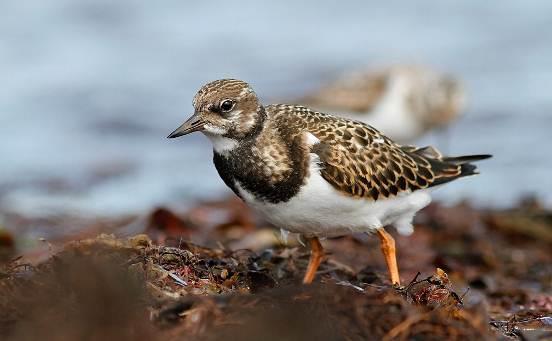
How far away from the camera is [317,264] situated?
A: 14.0 ft

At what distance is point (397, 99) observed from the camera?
373 inches

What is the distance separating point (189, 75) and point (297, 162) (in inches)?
344

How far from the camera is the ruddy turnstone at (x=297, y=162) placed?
3771 millimetres

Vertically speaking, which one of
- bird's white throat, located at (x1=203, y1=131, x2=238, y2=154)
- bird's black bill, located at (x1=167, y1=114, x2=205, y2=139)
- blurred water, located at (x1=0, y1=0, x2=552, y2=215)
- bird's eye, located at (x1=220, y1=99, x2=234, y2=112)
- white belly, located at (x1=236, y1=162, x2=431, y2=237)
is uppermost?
bird's eye, located at (x1=220, y1=99, x2=234, y2=112)

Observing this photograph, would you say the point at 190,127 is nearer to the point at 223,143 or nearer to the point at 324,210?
the point at 223,143

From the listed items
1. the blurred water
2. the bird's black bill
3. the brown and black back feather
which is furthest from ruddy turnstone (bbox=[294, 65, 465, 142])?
the bird's black bill

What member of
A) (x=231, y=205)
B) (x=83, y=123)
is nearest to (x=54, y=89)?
(x=83, y=123)

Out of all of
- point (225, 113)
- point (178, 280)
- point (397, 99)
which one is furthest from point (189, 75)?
point (178, 280)

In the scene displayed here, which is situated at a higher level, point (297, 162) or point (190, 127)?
point (190, 127)

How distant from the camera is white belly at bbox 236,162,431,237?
379 centimetres

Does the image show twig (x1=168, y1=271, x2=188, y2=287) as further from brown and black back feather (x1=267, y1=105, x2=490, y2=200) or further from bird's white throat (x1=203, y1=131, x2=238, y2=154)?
brown and black back feather (x1=267, y1=105, x2=490, y2=200)

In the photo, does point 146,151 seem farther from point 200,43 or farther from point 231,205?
point 200,43

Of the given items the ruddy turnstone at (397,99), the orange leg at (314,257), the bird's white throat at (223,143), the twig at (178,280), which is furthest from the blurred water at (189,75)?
the twig at (178,280)

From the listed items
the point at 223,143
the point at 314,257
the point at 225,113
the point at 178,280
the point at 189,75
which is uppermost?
the point at 225,113
